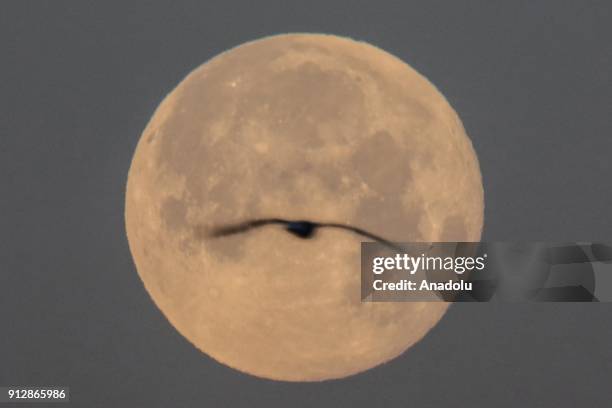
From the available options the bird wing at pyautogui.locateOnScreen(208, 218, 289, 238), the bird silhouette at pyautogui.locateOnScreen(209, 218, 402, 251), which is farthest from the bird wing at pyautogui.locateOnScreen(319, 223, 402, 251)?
the bird wing at pyautogui.locateOnScreen(208, 218, 289, 238)

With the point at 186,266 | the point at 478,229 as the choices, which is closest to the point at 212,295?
the point at 186,266

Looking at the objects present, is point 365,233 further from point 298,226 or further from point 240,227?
point 240,227

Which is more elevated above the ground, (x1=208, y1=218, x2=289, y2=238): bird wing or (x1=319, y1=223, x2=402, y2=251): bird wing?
(x1=208, y1=218, x2=289, y2=238): bird wing

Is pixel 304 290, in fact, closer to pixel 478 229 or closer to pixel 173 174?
pixel 173 174

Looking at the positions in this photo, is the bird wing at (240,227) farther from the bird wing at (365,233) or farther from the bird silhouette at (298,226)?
the bird wing at (365,233)

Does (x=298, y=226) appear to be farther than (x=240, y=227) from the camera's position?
No

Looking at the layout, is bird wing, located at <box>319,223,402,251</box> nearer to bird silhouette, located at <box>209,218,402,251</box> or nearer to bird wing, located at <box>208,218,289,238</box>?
bird silhouette, located at <box>209,218,402,251</box>

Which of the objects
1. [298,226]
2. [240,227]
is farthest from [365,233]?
[240,227]

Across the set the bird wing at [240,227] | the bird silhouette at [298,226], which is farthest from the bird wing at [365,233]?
the bird wing at [240,227]
